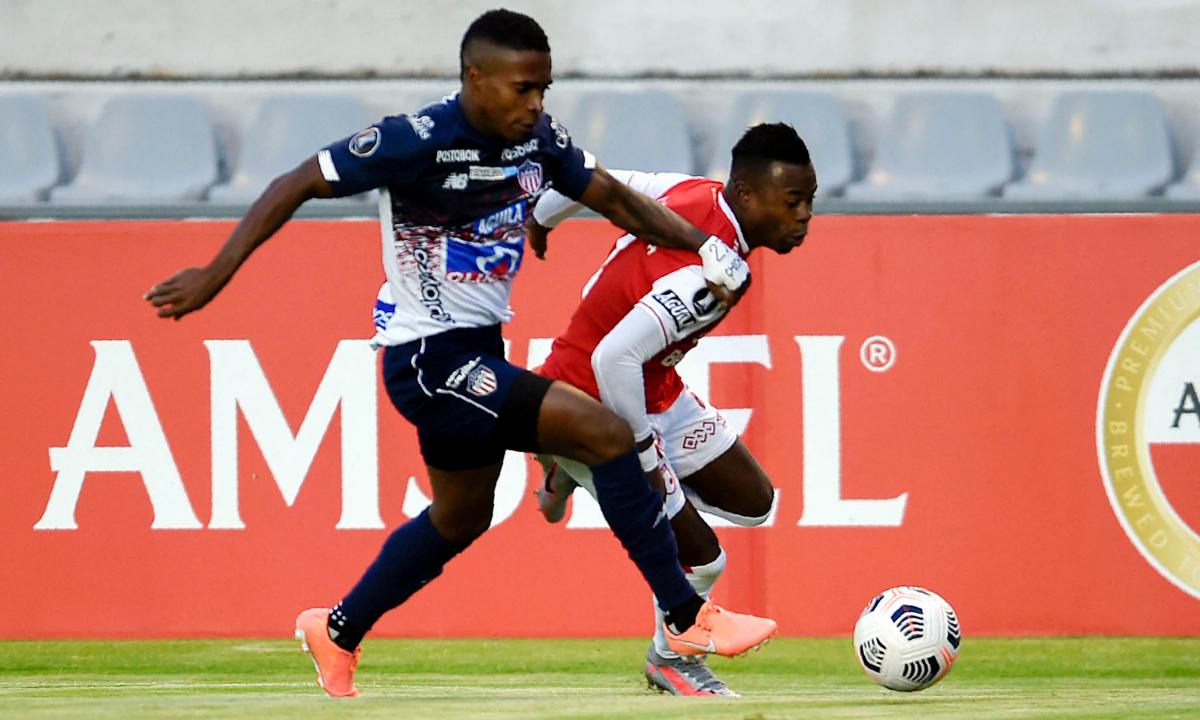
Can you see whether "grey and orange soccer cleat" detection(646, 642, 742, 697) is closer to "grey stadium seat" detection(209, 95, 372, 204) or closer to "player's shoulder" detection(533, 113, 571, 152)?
"player's shoulder" detection(533, 113, 571, 152)

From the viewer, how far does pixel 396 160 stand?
16.0 feet

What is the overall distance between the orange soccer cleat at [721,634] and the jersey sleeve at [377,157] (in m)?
1.51

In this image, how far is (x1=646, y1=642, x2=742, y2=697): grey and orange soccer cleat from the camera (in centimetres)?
573

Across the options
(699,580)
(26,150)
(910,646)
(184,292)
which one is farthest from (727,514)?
(26,150)

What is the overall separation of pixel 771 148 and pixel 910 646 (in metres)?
1.53

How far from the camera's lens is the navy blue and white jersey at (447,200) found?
4879 mm

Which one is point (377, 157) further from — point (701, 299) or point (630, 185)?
point (630, 185)

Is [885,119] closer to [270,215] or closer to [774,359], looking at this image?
[774,359]

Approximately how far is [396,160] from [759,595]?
3272 millimetres

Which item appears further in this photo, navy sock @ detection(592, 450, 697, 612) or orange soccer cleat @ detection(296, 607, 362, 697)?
orange soccer cleat @ detection(296, 607, 362, 697)

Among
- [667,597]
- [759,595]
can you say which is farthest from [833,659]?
[667,597]

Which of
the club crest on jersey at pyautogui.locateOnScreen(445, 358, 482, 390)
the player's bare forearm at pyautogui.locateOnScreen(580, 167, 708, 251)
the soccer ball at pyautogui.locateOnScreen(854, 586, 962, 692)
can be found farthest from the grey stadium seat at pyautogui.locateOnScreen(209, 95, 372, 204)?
the soccer ball at pyautogui.locateOnScreen(854, 586, 962, 692)

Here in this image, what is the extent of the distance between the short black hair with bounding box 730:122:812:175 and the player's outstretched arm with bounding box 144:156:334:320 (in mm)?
1389

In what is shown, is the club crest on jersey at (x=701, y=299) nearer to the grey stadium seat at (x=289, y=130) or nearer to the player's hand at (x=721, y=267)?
the player's hand at (x=721, y=267)
